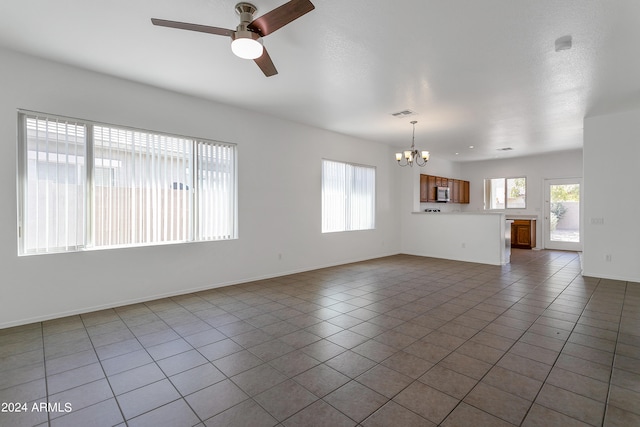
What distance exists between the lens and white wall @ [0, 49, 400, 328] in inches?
127

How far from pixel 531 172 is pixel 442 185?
2.73 metres

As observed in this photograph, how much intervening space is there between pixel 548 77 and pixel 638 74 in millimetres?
1029

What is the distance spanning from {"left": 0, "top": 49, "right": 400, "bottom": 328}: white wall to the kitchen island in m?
1.76

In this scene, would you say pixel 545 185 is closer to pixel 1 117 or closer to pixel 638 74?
pixel 638 74

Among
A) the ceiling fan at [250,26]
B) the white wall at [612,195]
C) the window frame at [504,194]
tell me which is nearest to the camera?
the ceiling fan at [250,26]

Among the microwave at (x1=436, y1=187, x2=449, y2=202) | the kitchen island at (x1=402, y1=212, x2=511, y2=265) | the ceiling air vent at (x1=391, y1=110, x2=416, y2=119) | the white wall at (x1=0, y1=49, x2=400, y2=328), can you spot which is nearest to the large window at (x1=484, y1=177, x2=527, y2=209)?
the microwave at (x1=436, y1=187, x2=449, y2=202)

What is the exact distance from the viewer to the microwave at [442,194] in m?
9.37

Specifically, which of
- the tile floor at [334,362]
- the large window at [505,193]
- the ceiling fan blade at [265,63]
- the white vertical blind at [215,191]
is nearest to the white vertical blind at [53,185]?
the tile floor at [334,362]

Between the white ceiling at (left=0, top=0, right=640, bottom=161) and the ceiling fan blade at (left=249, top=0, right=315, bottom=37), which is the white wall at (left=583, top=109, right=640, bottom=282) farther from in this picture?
the ceiling fan blade at (left=249, top=0, right=315, bottom=37)

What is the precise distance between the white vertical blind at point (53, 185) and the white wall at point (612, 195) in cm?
788

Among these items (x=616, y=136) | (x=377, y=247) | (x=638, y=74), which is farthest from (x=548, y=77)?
(x=377, y=247)

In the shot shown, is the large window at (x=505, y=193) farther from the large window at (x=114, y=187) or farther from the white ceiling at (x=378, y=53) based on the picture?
the large window at (x=114, y=187)

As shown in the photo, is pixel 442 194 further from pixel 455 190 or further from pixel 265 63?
pixel 265 63

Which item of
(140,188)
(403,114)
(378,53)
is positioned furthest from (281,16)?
(403,114)
